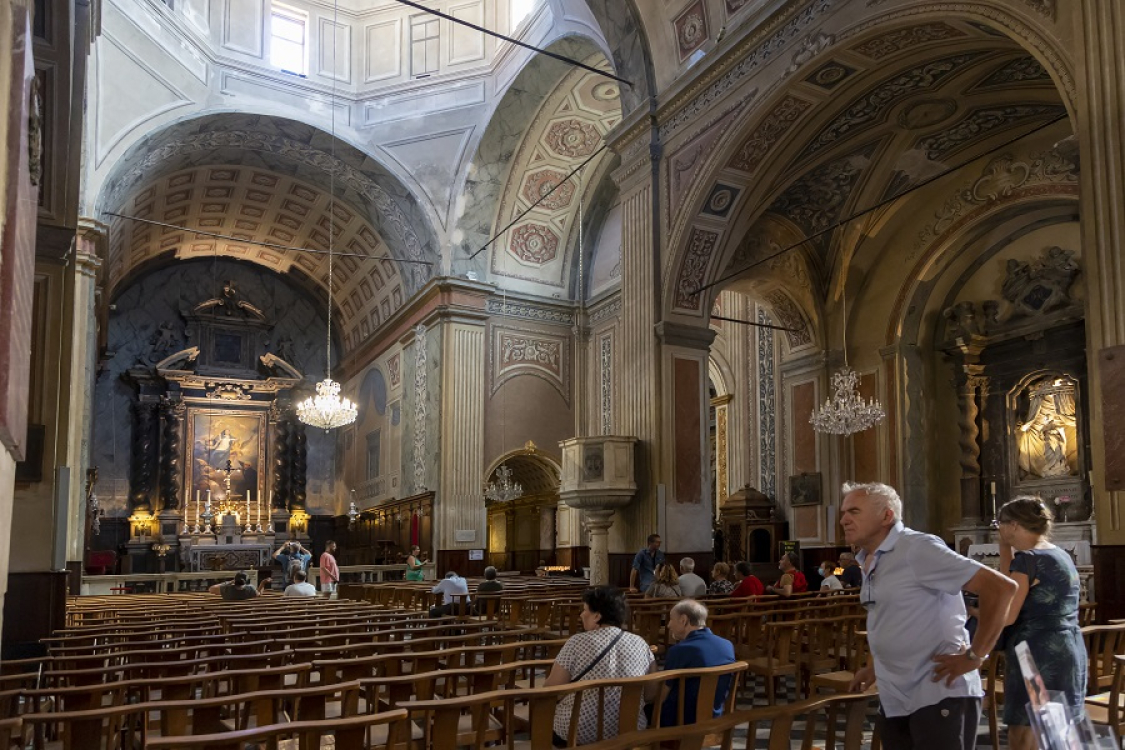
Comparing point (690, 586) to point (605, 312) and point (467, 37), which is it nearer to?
point (605, 312)

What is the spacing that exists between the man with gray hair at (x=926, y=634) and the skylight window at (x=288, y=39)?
68.2ft

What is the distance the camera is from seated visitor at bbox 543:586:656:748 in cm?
385

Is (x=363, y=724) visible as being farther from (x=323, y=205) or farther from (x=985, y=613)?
(x=323, y=205)

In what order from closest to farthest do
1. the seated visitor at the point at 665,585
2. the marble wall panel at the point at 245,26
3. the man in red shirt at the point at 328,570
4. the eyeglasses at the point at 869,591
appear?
the eyeglasses at the point at 869,591, the seated visitor at the point at 665,585, the man in red shirt at the point at 328,570, the marble wall panel at the point at 245,26

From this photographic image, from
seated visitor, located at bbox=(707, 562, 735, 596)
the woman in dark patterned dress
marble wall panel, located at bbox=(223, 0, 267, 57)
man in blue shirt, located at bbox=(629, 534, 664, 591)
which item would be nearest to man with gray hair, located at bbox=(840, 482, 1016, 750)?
the woman in dark patterned dress

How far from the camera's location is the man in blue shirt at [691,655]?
3977 mm

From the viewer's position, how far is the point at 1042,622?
3643 millimetres

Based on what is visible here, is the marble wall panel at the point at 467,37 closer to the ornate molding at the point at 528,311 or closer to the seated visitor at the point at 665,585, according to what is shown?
the ornate molding at the point at 528,311

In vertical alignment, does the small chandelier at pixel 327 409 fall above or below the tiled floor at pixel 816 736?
above

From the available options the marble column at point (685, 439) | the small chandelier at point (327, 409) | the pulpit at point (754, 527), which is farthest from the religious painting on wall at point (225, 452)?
the marble column at point (685, 439)

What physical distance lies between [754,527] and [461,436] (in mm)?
6860

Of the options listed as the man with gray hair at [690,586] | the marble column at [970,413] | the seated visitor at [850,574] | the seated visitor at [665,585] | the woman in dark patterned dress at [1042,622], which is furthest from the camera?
the marble column at [970,413]

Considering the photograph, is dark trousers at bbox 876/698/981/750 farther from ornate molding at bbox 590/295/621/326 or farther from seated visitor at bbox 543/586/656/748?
ornate molding at bbox 590/295/621/326

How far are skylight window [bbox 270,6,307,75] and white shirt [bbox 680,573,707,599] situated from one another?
1599 centimetres
